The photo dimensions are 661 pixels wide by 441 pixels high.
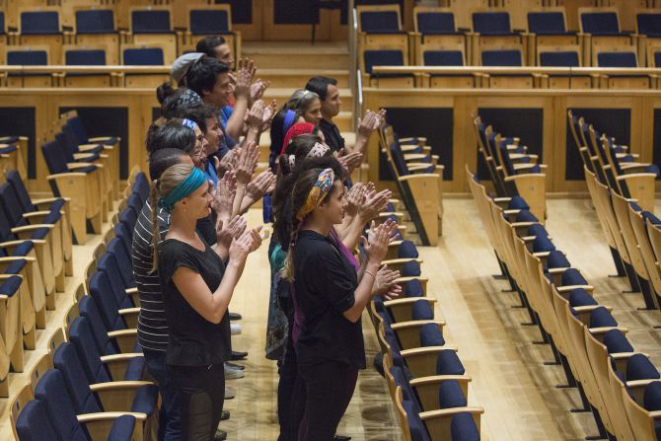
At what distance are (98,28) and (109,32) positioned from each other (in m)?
0.48

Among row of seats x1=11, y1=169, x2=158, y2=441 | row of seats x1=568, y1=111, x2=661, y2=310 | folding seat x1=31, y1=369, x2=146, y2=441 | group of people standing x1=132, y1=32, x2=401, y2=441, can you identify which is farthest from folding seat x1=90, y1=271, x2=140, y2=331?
row of seats x1=568, y1=111, x2=661, y2=310

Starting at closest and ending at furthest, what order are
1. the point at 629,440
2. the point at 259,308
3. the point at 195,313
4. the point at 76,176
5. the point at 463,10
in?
the point at 195,313
the point at 629,440
the point at 259,308
the point at 76,176
the point at 463,10

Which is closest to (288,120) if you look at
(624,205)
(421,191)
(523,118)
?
(624,205)

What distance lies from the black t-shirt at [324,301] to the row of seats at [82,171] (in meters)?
3.51

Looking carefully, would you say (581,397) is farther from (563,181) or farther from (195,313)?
(563,181)

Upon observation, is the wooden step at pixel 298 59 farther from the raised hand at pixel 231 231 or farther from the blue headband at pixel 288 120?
the raised hand at pixel 231 231

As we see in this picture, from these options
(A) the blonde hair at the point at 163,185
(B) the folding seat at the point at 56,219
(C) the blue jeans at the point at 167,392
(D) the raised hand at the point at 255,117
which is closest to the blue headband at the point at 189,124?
(A) the blonde hair at the point at 163,185

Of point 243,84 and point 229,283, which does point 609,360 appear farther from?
point 243,84

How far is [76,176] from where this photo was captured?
611 centimetres

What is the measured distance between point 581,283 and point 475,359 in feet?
1.83

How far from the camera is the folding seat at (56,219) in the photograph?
5191mm

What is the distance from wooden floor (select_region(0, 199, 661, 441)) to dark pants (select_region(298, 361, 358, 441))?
985mm

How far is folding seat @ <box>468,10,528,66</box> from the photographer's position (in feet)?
29.4

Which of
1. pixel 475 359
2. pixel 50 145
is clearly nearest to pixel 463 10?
pixel 50 145
